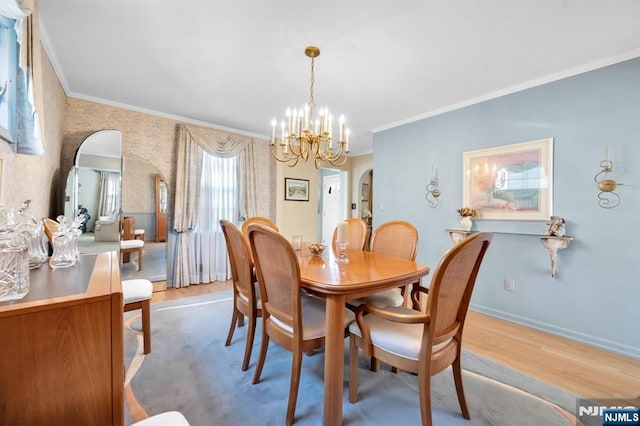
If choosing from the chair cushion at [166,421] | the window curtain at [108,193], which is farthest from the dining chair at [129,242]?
the chair cushion at [166,421]

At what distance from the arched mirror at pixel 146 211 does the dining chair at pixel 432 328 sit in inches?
129

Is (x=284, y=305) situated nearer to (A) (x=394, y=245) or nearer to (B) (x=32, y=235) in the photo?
(B) (x=32, y=235)

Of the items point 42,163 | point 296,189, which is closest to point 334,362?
point 42,163

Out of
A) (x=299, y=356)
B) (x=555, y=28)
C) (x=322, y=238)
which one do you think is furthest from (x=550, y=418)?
(x=322, y=238)

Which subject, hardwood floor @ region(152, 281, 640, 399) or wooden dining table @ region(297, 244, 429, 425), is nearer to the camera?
wooden dining table @ region(297, 244, 429, 425)

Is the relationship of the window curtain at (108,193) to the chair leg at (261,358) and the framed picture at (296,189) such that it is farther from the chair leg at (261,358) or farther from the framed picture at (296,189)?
the chair leg at (261,358)

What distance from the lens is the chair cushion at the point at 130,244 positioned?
3.44 m

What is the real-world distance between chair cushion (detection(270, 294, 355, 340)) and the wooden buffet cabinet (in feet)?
2.75

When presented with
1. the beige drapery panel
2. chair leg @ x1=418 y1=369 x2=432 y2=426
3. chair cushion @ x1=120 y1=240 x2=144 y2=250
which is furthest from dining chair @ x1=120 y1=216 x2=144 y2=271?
chair leg @ x1=418 y1=369 x2=432 y2=426

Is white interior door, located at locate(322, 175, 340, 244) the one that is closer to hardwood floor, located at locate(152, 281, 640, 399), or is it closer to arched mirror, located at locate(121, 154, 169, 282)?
arched mirror, located at locate(121, 154, 169, 282)

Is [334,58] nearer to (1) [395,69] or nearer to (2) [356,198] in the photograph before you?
(1) [395,69]

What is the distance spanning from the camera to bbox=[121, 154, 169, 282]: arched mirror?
351 centimetres

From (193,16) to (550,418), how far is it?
3286 mm

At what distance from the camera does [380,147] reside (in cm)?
431
